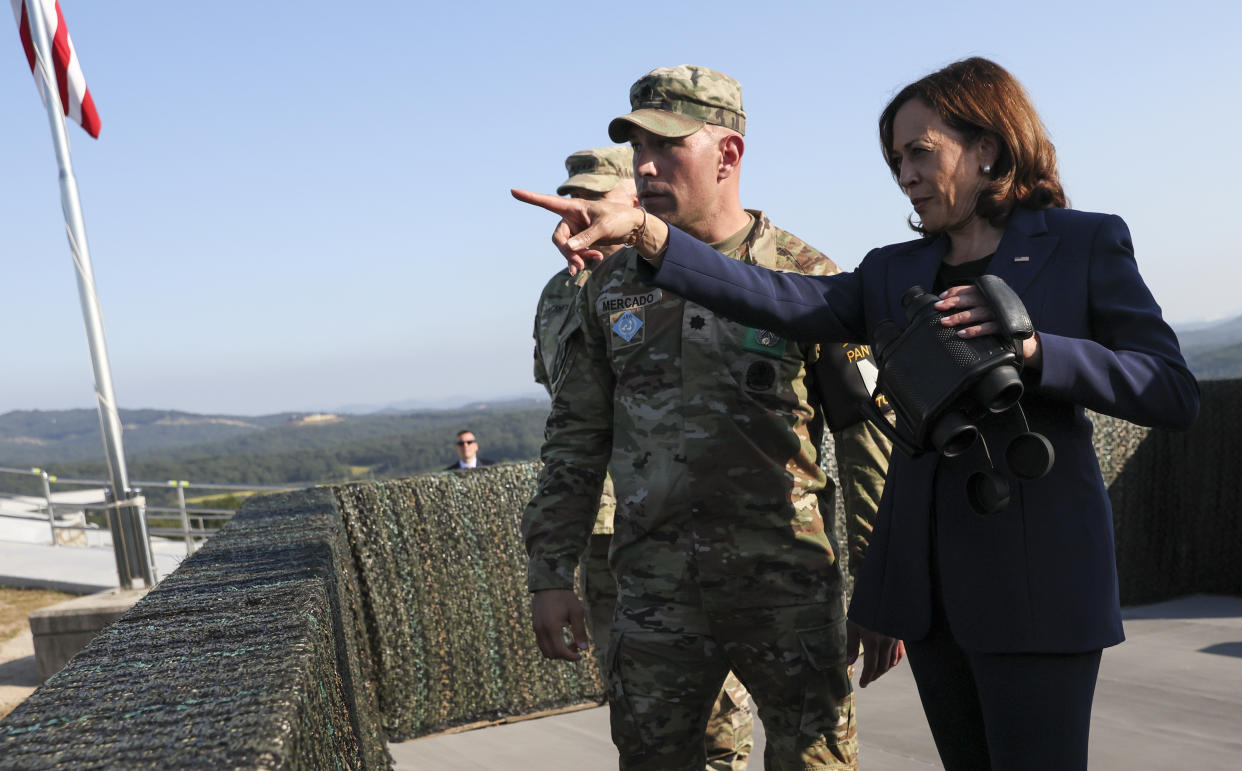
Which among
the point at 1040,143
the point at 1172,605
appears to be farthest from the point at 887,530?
the point at 1172,605

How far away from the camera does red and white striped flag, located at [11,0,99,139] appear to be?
8.54 metres

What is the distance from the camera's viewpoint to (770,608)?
2.43 metres

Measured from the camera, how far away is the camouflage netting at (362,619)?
47.9 inches

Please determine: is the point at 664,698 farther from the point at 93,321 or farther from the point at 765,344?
the point at 93,321

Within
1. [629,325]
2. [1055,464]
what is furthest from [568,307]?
[1055,464]

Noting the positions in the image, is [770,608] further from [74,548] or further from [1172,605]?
[74,548]

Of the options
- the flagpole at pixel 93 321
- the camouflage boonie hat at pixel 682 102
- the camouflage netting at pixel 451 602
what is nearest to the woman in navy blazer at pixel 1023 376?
the camouflage boonie hat at pixel 682 102

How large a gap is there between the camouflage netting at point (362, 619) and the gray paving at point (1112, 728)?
388 millimetres

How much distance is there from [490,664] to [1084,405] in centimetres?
487

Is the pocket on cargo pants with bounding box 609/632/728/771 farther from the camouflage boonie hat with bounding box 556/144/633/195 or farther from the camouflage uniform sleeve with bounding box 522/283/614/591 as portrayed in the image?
the camouflage boonie hat with bounding box 556/144/633/195

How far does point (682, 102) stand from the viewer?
A: 2.65 metres

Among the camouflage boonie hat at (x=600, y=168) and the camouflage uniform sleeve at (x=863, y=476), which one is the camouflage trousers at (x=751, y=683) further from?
the camouflage boonie hat at (x=600, y=168)

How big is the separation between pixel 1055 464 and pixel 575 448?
122 cm

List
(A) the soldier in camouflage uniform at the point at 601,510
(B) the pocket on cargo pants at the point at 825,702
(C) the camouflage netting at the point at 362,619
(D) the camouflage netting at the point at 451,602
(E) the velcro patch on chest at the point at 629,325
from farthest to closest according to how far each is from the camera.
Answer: (D) the camouflage netting at the point at 451,602 → (A) the soldier in camouflage uniform at the point at 601,510 → (E) the velcro patch on chest at the point at 629,325 → (B) the pocket on cargo pants at the point at 825,702 → (C) the camouflage netting at the point at 362,619
